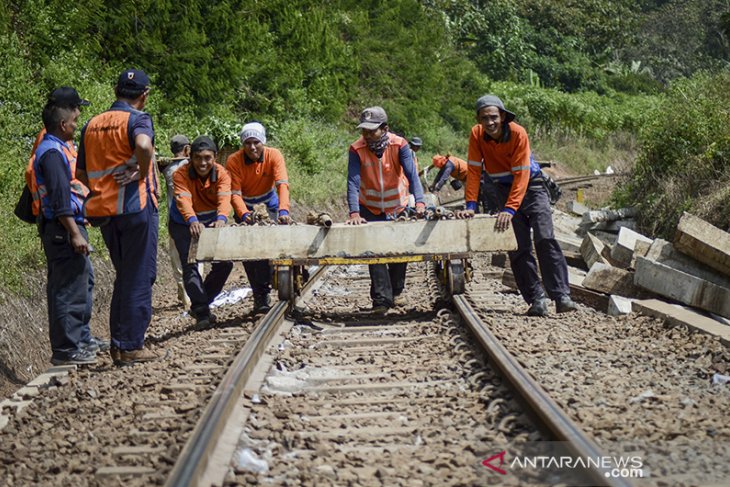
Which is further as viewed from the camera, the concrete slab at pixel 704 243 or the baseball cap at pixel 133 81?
the concrete slab at pixel 704 243

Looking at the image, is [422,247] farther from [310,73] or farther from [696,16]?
[696,16]

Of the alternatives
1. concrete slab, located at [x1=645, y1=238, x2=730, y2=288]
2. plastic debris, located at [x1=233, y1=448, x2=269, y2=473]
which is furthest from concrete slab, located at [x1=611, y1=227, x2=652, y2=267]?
plastic debris, located at [x1=233, y1=448, x2=269, y2=473]

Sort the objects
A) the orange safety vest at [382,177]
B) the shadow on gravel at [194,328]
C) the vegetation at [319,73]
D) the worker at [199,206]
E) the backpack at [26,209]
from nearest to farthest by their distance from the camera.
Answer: the backpack at [26,209]
the shadow on gravel at [194,328]
the worker at [199,206]
the orange safety vest at [382,177]
the vegetation at [319,73]

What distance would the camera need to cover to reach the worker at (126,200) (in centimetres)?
627

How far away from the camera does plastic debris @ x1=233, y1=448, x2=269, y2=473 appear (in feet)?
13.6

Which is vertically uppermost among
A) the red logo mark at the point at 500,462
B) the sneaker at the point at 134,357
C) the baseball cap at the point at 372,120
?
the baseball cap at the point at 372,120

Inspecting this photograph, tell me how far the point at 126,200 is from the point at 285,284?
7.15 ft

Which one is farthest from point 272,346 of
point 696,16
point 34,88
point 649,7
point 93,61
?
point 649,7

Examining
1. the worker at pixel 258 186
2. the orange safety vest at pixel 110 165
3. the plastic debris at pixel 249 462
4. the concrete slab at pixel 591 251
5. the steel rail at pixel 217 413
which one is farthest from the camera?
the concrete slab at pixel 591 251

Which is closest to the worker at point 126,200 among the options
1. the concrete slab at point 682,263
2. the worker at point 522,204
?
the worker at point 522,204

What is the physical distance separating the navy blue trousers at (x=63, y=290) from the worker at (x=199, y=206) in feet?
4.38

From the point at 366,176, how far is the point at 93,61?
8.96 m

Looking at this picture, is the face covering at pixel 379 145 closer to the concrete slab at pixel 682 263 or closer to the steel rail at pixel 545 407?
the steel rail at pixel 545 407

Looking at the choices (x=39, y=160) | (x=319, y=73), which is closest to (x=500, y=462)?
(x=39, y=160)
